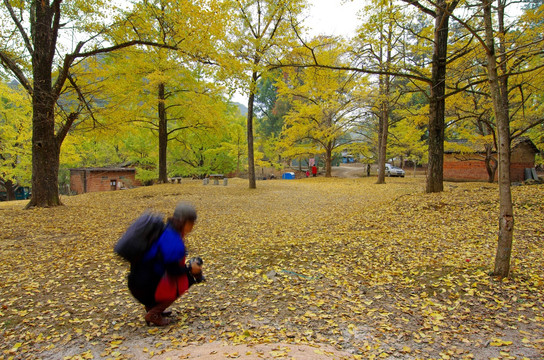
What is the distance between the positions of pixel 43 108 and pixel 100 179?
22143 millimetres

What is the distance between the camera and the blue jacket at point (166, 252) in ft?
8.36

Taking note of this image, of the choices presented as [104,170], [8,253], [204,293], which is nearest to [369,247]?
[204,293]

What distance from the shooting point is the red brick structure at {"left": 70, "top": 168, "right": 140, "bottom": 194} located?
27531 millimetres

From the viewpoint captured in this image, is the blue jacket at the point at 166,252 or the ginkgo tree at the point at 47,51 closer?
the blue jacket at the point at 166,252

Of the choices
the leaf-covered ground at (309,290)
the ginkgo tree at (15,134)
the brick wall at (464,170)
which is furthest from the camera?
the brick wall at (464,170)

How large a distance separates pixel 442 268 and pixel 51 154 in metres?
10.2


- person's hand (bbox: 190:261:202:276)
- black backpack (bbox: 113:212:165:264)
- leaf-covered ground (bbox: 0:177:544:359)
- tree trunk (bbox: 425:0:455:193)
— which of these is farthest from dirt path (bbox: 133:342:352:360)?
tree trunk (bbox: 425:0:455:193)

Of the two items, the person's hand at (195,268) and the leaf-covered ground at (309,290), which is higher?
the person's hand at (195,268)

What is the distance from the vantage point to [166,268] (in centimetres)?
264

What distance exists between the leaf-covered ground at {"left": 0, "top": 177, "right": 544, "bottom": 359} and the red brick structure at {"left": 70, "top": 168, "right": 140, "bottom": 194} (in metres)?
22.8

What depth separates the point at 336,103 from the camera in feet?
66.7

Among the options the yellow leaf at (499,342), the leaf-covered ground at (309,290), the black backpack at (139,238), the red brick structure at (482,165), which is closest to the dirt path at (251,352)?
the leaf-covered ground at (309,290)

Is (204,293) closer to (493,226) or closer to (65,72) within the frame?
(493,226)

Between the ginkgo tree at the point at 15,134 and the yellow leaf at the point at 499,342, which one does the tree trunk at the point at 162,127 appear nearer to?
the ginkgo tree at the point at 15,134
